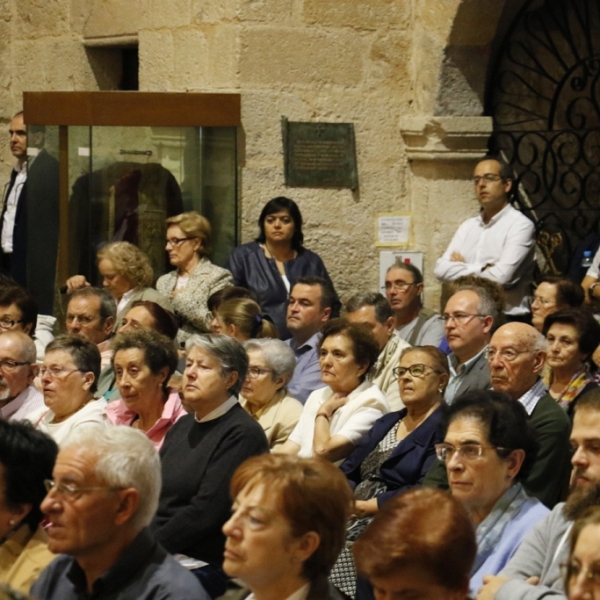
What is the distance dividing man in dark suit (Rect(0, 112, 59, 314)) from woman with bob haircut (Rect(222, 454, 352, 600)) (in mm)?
5263

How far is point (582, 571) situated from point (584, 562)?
0.02 m

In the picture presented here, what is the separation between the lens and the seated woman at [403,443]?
16.4 ft

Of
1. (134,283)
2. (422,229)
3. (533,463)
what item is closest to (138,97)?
(134,283)

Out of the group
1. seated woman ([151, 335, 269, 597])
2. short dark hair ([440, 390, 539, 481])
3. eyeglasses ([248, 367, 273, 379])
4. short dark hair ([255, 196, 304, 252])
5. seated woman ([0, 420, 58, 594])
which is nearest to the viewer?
seated woman ([0, 420, 58, 594])

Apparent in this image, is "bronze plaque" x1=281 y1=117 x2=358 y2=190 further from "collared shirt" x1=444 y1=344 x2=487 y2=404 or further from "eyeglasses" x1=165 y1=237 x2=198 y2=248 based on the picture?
"collared shirt" x1=444 y1=344 x2=487 y2=404

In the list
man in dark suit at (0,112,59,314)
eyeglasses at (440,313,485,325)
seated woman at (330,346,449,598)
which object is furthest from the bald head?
man in dark suit at (0,112,59,314)

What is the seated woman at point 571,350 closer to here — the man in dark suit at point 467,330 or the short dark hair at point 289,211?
the man in dark suit at point 467,330

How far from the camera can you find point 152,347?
5559 millimetres

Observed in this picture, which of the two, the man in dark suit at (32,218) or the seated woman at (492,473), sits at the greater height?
the man in dark suit at (32,218)

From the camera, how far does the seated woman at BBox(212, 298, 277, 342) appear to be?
6566 mm

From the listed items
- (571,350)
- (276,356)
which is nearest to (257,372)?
(276,356)

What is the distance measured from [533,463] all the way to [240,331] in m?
2.52

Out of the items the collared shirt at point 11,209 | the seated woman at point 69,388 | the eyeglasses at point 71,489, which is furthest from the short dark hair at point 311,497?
the collared shirt at point 11,209

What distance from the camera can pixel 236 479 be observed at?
3.41 metres
